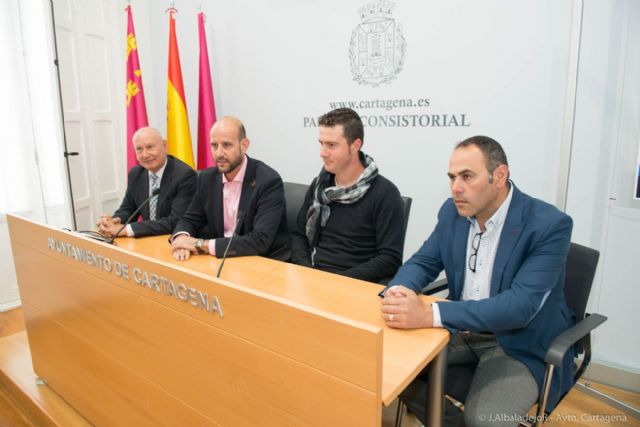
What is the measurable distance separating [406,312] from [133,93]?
3.12 m

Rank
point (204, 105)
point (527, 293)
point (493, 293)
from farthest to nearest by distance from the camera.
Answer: point (204, 105)
point (493, 293)
point (527, 293)

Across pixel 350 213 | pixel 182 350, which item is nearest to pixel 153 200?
pixel 350 213

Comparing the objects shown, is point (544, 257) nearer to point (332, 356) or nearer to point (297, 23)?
point (332, 356)

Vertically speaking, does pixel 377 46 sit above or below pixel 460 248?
above

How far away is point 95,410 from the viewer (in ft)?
5.39

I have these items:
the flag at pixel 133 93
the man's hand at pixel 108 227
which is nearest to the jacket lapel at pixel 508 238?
the man's hand at pixel 108 227

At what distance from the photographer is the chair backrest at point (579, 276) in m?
1.42

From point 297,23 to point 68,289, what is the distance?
2263 mm

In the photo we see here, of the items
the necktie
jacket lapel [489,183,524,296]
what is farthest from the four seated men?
the necktie

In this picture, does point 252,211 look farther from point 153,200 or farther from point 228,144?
point 153,200

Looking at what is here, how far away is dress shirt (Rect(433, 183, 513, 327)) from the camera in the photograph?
142cm

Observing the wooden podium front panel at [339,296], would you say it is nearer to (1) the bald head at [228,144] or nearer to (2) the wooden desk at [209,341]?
(2) the wooden desk at [209,341]

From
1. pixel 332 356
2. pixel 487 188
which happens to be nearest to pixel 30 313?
pixel 332 356

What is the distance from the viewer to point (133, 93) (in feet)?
11.5
